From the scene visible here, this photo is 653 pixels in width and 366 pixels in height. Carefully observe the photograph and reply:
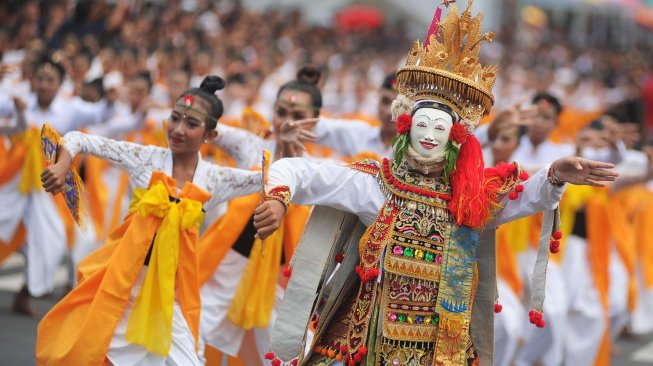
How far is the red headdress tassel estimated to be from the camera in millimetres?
4570

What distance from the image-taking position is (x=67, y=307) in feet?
17.4

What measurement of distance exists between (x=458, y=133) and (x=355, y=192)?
49cm

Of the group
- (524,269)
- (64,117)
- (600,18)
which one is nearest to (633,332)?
(524,269)

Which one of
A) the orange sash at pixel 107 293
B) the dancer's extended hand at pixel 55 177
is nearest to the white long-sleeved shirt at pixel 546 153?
the orange sash at pixel 107 293

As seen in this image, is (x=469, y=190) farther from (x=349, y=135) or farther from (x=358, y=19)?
(x=358, y=19)

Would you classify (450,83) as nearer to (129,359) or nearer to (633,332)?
(129,359)

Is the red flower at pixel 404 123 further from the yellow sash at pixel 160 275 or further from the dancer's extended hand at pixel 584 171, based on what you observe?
the yellow sash at pixel 160 275

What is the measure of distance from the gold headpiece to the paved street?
11.4 ft

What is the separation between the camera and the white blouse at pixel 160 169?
5.50 meters

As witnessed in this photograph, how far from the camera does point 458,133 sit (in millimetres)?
4672

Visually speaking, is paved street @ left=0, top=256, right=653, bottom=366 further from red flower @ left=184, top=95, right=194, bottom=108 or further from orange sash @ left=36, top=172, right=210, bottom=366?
red flower @ left=184, top=95, right=194, bottom=108

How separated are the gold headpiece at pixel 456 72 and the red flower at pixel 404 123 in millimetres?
124

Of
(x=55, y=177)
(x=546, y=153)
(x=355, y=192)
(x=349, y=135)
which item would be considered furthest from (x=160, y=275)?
(x=546, y=153)

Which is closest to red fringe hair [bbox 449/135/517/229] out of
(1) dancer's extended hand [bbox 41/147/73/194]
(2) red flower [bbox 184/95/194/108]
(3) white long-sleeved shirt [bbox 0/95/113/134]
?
(2) red flower [bbox 184/95/194/108]
